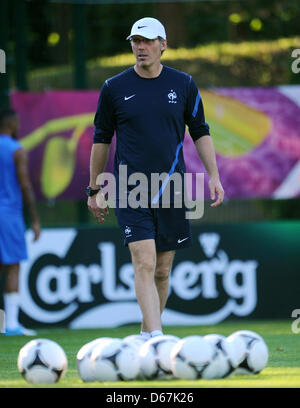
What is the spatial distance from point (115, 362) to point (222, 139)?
6.68 m

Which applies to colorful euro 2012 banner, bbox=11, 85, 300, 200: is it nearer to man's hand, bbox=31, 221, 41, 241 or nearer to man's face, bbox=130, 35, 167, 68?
man's hand, bbox=31, 221, 41, 241

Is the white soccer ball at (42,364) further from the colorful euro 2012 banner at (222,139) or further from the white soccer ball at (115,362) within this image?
the colorful euro 2012 banner at (222,139)

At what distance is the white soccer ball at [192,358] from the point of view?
6.15m

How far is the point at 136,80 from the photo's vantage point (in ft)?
25.7

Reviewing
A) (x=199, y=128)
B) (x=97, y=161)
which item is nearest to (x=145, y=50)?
(x=199, y=128)

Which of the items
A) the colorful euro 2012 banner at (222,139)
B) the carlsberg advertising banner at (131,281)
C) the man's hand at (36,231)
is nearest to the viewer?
the man's hand at (36,231)

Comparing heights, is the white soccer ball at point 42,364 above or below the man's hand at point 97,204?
below

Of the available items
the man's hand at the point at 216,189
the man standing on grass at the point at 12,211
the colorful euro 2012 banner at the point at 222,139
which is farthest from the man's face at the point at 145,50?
the colorful euro 2012 banner at the point at 222,139

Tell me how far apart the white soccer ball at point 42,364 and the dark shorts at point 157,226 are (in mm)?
1486

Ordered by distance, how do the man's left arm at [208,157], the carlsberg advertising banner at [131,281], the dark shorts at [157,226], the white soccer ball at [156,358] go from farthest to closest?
the carlsberg advertising banner at [131,281] → the man's left arm at [208,157] → the dark shorts at [157,226] → the white soccer ball at [156,358]

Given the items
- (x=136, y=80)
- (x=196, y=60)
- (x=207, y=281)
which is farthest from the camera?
(x=196, y=60)
